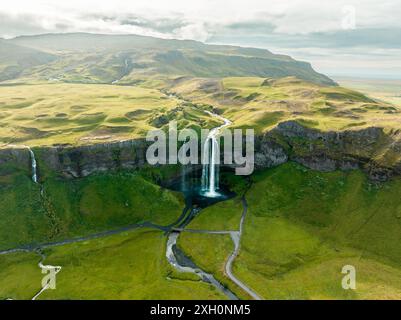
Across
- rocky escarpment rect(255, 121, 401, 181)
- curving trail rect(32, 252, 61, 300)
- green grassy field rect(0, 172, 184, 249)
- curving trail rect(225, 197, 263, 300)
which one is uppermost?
rocky escarpment rect(255, 121, 401, 181)

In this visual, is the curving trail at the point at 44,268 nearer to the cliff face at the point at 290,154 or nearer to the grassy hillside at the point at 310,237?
the cliff face at the point at 290,154

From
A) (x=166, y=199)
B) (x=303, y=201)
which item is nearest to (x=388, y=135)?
(x=303, y=201)

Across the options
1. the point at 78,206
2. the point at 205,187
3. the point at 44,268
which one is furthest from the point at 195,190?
the point at 44,268

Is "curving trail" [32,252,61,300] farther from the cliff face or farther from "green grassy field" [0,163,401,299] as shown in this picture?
the cliff face

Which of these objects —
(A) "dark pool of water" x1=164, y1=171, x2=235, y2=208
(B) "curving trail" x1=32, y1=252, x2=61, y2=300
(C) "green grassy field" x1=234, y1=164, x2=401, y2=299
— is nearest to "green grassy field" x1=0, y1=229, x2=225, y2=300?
(B) "curving trail" x1=32, y1=252, x2=61, y2=300

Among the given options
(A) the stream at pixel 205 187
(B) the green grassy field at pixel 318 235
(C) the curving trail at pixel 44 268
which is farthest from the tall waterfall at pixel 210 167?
(C) the curving trail at pixel 44 268

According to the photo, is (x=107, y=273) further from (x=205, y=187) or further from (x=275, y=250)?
(x=205, y=187)
